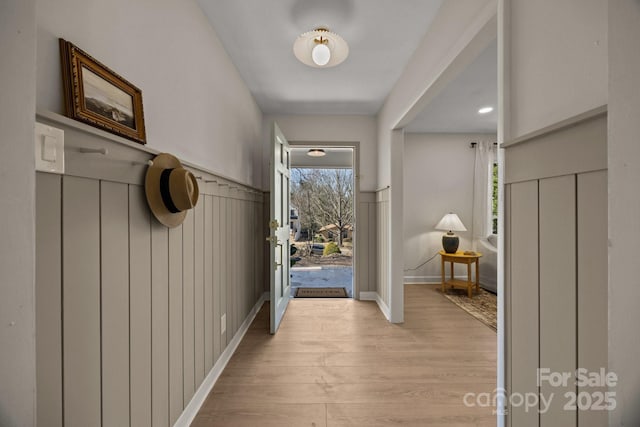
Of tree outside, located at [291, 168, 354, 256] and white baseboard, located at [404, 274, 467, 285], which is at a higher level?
tree outside, located at [291, 168, 354, 256]

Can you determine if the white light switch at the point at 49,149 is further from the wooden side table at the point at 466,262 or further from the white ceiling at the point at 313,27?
the wooden side table at the point at 466,262

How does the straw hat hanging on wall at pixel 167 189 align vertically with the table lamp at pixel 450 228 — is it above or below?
above

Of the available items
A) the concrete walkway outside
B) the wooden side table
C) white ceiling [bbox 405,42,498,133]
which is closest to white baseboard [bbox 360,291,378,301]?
the concrete walkway outside

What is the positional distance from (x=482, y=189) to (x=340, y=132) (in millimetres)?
2497

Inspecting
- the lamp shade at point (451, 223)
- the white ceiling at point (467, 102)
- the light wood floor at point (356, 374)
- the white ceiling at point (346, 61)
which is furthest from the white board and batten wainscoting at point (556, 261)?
the lamp shade at point (451, 223)

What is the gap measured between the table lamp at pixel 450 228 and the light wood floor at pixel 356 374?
3.87ft

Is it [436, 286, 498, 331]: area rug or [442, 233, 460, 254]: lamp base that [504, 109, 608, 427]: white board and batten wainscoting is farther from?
[442, 233, 460, 254]: lamp base

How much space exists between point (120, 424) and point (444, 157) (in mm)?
4644

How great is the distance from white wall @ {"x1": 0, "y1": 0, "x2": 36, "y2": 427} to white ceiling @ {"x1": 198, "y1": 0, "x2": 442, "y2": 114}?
1.55 metres

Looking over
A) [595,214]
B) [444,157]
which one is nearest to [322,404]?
[595,214]

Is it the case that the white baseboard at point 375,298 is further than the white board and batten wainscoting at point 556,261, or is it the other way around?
the white baseboard at point 375,298

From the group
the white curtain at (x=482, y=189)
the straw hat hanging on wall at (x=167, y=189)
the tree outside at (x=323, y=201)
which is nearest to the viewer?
the straw hat hanging on wall at (x=167, y=189)

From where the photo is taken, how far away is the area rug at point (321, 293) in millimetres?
3695

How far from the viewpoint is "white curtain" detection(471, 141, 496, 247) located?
418cm
